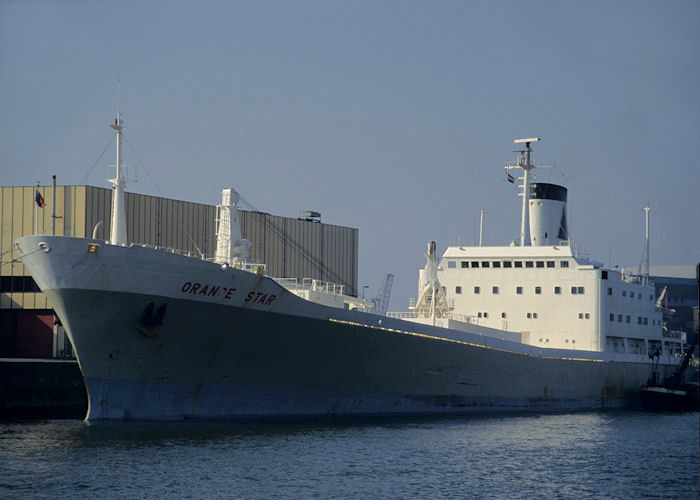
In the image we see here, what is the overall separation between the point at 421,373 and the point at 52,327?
18211 millimetres

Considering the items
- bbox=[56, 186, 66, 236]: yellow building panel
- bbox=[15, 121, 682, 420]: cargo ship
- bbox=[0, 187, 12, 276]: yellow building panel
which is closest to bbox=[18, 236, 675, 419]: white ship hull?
bbox=[15, 121, 682, 420]: cargo ship

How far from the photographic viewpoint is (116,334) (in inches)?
926

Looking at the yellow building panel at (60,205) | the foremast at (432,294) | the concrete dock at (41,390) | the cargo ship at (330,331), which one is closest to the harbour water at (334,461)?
the cargo ship at (330,331)

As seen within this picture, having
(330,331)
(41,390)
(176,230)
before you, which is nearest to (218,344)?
(330,331)

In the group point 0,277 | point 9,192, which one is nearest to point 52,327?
point 0,277

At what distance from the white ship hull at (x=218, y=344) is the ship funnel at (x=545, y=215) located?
400 inches

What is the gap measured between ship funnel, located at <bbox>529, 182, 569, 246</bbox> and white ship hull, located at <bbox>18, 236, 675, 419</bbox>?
10167 millimetres

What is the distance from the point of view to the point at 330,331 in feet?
86.9

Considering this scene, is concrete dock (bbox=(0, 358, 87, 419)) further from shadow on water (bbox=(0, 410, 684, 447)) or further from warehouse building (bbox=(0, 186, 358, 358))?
warehouse building (bbox=(0, 186, 358, 358))

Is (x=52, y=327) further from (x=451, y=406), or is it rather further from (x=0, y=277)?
(x=451, y=406)

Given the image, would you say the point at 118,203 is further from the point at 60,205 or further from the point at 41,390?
the point at 60,205

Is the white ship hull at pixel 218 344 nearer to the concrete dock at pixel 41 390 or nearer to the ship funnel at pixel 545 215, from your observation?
the concrete dock at pixel 41 390

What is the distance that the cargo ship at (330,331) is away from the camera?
76.7 ft

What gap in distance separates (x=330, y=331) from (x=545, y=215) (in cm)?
1642
